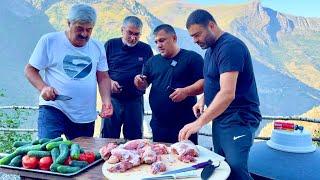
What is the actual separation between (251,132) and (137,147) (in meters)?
0.77

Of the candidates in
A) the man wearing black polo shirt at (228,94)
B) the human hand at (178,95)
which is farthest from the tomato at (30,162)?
the human hand at (178,95)

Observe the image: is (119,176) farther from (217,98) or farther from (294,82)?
(294,82)

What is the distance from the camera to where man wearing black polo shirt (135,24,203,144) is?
11.4 ft

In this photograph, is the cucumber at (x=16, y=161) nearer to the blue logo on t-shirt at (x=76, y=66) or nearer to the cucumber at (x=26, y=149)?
the cucumber at (x=26, y=149)

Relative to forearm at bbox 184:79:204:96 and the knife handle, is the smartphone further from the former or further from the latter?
the knife handle

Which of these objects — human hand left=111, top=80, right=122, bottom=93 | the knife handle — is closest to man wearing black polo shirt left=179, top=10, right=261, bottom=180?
the knife handle

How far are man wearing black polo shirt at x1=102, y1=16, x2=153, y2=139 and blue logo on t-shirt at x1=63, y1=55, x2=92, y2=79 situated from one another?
3.35 ft

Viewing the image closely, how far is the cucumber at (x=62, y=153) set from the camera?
6.90 feet

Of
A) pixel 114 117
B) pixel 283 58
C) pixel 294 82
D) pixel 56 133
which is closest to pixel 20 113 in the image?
pixel 114 117

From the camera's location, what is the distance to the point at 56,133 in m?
2.82

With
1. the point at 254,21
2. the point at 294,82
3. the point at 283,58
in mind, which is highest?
the point at 254,21

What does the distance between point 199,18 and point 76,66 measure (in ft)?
3.45

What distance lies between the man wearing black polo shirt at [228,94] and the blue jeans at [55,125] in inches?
42.9

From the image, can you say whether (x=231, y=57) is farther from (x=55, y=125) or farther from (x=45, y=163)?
(x=55, y=125)
